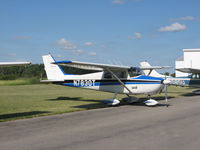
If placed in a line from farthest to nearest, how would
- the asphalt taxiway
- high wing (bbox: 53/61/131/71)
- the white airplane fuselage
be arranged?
the white airplane fuselage, high wing (bbox: 53/61/131/71), the asphalt taxiway

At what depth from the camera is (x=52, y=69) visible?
49.2 feet

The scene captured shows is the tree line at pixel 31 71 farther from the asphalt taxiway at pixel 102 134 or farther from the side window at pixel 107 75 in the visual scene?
the asphalt taxiway at pixel 102 134

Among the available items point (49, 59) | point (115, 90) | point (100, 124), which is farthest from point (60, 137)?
point (49, 59)

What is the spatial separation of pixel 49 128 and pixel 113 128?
179cm

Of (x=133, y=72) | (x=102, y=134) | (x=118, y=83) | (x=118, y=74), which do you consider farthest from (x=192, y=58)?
(x=102, y=134)

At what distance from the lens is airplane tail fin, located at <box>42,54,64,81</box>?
14852mm

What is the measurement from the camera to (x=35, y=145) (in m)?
5.14

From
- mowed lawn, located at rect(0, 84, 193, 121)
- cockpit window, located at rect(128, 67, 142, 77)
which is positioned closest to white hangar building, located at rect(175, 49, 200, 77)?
mowed lawn, located at rect(0, 84, 193, 121)

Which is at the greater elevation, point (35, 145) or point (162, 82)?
point (162, 82)

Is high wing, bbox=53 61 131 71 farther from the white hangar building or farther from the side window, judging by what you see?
the white hangar building

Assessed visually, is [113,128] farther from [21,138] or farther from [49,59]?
[49,59]

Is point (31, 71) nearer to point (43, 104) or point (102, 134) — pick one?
point (43, 104)

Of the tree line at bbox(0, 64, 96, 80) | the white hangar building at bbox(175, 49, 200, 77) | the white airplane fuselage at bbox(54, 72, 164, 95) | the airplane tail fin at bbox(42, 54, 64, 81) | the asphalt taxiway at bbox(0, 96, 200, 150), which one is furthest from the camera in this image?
the tree line at bbox(0, 64, 96, 80)

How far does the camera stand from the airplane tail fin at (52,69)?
1485 cm
